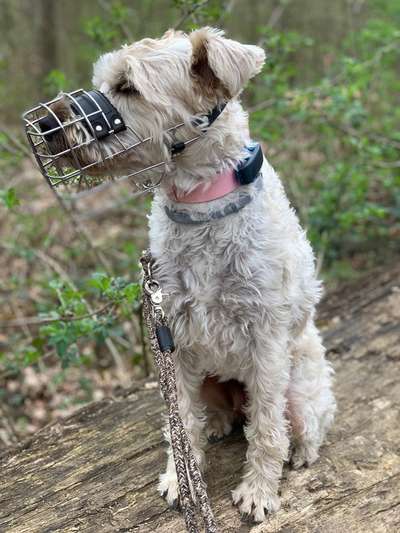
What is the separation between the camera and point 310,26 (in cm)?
1045

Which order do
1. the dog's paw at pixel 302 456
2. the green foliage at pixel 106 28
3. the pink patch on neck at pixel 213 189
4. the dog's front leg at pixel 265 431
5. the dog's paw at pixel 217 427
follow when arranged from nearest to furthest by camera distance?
the pink patch on neck at pixel 213 189
the dog's front leg at pixel 265 431
the dog's paw at pixel 302 456
the dog's paw at pixel 217 427
the green foliage at pixel 106 28

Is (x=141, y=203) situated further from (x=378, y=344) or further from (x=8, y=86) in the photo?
(x=8, y=86)

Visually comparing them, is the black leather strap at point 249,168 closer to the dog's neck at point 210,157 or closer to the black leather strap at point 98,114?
the dog's neck at point 210,157

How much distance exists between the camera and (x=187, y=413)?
3215mm

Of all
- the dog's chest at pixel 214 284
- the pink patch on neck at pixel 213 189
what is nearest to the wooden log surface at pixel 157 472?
the dog's chest at pixel 214 284

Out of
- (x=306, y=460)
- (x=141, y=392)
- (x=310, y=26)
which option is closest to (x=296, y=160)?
(x=310, y=26)

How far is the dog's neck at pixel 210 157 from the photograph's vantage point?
268cm

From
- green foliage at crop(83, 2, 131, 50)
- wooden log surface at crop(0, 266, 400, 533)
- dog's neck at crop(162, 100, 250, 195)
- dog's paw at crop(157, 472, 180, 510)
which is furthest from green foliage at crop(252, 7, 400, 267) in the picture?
dog's paw at crop(157, 472, 180, 510)

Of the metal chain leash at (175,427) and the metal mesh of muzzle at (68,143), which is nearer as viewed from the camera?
the metal mesh of muzzle at (68,143)

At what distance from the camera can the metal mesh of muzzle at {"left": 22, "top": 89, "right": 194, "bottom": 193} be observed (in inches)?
96.2

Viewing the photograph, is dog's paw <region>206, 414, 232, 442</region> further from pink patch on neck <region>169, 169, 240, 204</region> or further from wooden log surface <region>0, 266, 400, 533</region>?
pink patch on neck <region>169, 169, 240, 204</region>

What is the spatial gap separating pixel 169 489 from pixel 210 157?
1739 millimetres

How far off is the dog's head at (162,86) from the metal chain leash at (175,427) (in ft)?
2.24

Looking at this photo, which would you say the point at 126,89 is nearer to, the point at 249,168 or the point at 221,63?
the point at 221,63
